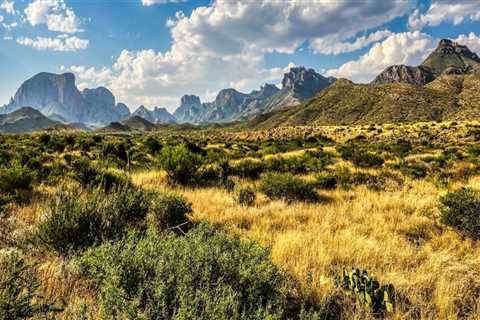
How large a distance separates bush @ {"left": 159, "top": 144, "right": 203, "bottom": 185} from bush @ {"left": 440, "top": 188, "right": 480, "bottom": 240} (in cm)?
706

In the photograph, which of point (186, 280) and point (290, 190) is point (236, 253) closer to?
point (186, 280)

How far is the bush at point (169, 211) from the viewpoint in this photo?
5.16 meters

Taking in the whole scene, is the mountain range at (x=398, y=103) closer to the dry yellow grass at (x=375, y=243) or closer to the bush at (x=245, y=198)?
the dry yellow grass at (x=375, y=243)

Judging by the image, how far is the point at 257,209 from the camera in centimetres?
637

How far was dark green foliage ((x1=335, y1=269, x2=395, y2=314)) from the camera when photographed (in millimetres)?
2836

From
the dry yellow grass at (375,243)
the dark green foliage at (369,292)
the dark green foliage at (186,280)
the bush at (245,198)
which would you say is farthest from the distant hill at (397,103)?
the dark green foliage at (186,280)

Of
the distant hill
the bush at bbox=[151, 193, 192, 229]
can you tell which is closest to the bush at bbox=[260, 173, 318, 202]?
the bush at bbox=[151, 193, 192, 229]

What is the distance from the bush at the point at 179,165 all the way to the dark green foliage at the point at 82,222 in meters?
4.29

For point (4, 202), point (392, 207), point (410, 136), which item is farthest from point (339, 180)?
point (410, 136)

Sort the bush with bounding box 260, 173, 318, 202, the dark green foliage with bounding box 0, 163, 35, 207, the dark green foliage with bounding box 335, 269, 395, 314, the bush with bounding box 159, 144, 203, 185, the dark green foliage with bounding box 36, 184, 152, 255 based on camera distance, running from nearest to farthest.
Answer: the dark green foliage with bounding box 335, 269, 395, 314 < the dark green foliage with bounding box 36, 184, 152, 255 < the dark green foliage with bounding box 0, 163, 35, 207 < the bush with bounding box 260, 173, 318, 202 < the bush with bounding box 159, 144, 203, 185

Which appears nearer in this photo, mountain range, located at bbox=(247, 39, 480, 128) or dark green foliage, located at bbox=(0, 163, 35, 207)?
dark green foliage, located at bbox=(0, 163, 35, 207)

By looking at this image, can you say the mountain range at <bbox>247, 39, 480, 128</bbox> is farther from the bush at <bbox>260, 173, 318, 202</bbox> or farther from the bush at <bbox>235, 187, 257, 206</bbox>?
the bush at <bbox>235, 187, 257, 206</bbox>

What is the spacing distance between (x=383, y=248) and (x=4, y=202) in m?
6.91

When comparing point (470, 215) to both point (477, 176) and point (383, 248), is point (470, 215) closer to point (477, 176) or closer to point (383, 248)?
point (383, 248)
